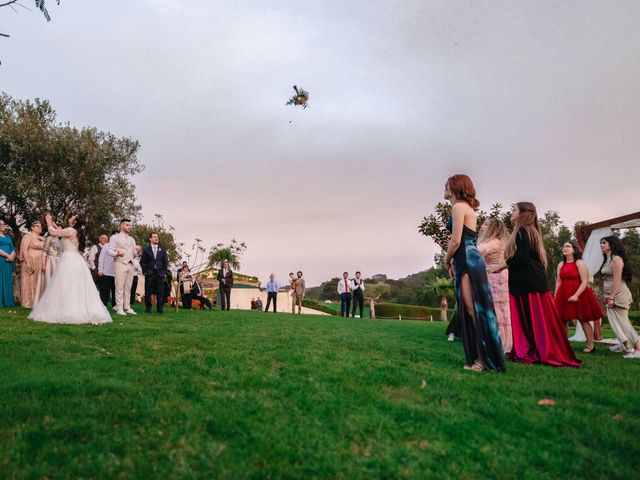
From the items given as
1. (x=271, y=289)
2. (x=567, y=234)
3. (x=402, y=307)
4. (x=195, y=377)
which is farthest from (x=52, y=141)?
(x=567, y=234)

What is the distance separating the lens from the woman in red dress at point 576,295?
316 inches

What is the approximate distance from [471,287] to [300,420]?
10.4ft

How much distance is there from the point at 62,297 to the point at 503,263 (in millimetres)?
8971

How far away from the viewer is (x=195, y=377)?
4.17m

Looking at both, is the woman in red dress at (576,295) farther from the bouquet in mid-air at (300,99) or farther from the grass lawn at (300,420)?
the bouquet in mid-air at (300,99)

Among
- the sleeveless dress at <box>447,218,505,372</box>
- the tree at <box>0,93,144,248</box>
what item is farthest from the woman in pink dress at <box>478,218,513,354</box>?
the tree at <box>0,93,144,248</box>

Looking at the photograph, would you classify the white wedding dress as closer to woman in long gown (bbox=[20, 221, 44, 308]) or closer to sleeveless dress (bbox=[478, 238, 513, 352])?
woman in long gown (bbox=[20, 221, 44, 308])

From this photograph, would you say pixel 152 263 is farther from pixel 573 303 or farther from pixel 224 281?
pixel 573 303

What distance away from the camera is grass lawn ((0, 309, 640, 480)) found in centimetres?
245

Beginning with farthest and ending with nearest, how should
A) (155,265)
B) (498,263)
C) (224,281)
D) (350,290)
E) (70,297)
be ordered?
(350,290) < (224,281) < (155,265) < (70,297) < (498,263)

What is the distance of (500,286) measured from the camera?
25.2 feet

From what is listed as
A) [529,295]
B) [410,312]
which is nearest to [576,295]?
[529,295]

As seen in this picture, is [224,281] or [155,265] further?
[224,281]

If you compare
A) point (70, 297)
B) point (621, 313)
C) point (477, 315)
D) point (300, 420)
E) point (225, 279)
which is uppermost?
point (225, 279)
